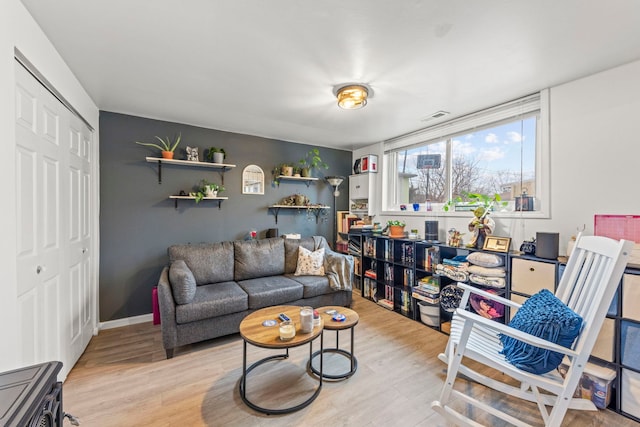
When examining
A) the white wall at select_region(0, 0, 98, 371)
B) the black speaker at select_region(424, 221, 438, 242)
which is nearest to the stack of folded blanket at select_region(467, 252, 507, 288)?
the black speaker at select_region(424, 221, 438, 242)

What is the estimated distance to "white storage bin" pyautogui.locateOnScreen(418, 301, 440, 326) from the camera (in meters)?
2.89

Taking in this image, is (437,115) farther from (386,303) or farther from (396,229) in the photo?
(386,303)

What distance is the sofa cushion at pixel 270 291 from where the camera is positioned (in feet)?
8.89

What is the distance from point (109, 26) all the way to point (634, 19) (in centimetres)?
297

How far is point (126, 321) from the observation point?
2965 mm

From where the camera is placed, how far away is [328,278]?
10.7ft

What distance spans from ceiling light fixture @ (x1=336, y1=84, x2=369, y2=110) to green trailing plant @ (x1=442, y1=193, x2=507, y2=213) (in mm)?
1463

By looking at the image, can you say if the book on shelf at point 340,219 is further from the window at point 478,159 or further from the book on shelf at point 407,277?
the book on shelf at point 407,277

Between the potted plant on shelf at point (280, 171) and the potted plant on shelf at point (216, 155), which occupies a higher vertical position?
the potted plant on shelf at point (216, 155)

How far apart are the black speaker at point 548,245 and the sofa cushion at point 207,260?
2.99m

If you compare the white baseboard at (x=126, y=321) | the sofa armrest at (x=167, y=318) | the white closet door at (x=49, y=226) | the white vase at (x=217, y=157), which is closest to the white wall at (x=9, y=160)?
the white closet door at (x=49, y=226)

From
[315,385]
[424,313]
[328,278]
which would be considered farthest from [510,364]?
[328,278]

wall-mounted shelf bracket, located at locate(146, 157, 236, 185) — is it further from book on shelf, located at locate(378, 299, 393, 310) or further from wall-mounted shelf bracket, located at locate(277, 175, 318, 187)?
book on shelf, located at locate(378, 299, 393, 310)

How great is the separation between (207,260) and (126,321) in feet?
3.61
